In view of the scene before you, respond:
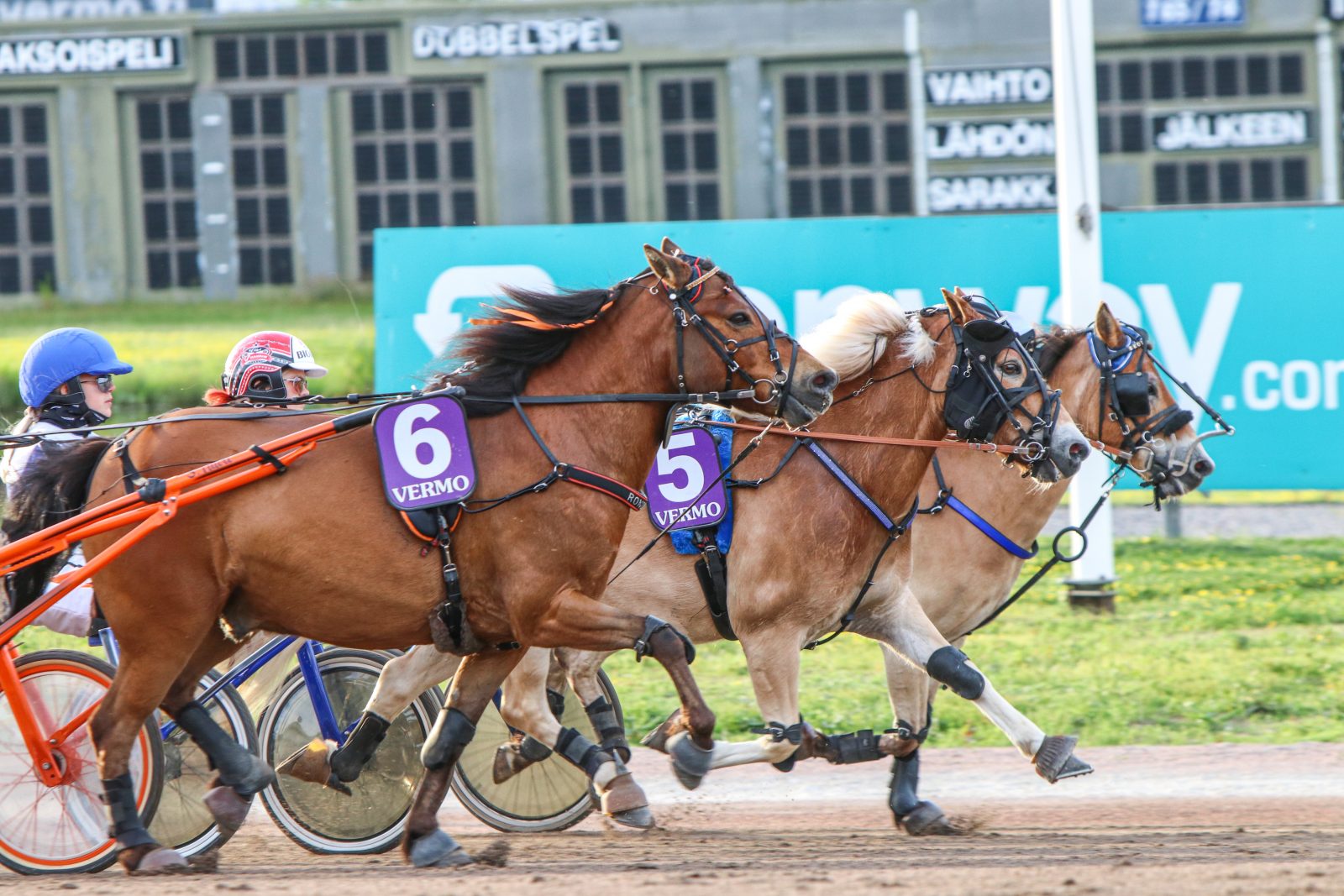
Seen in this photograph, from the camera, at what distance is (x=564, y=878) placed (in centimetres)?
502

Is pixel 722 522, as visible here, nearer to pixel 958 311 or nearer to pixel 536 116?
pixel 958 311

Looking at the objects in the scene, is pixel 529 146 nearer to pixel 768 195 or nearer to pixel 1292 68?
pixel 768 195

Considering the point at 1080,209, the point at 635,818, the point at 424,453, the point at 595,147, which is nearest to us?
the point at 424,453

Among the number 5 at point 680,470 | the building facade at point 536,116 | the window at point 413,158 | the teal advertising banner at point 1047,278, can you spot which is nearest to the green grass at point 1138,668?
the teal advertising banner at point 1047,278

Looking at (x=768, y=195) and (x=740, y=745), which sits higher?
(x=768, y=195)

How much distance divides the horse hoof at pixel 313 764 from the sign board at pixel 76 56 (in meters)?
16.1

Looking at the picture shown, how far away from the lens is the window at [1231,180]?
62.5ft

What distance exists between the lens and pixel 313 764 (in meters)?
5.80

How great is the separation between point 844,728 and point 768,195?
1293 cm

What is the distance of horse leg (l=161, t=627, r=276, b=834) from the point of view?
545 centimetres

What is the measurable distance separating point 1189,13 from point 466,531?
1650 cm

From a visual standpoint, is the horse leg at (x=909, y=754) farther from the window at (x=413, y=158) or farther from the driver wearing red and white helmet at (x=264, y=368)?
the window at (x=413, y=158)

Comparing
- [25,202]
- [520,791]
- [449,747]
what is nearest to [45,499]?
[449,747]

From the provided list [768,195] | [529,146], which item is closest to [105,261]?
[529,146]
